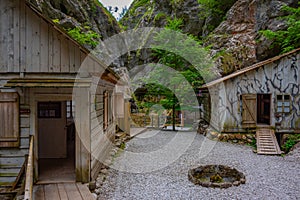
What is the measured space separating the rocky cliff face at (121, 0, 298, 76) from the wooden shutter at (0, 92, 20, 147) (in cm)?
1511

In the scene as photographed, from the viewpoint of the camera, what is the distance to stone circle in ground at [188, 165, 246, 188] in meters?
7.01

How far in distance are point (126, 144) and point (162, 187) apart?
227 inches

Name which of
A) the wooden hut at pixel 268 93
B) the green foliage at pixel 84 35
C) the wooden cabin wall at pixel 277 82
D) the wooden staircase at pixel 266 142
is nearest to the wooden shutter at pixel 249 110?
the wooden hut at pixel 268 93

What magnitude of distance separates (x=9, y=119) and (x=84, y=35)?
40.5ft

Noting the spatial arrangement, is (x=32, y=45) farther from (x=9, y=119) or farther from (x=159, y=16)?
(x=159, y=16)

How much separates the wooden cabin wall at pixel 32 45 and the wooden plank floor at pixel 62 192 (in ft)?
8.92

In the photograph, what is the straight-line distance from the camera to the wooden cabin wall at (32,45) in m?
5.82

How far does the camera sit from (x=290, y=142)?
11.5m

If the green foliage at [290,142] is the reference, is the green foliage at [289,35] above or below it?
above

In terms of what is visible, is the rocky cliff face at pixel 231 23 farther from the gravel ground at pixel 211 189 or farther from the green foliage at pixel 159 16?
the gravel ground at pixel 211 189

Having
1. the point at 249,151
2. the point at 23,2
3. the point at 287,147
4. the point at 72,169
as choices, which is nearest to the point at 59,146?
the point at 72,169

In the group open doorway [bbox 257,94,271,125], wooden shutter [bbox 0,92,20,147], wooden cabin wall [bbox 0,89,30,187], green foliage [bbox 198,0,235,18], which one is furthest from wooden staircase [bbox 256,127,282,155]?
green foliage [bbox 198,0,235,18]

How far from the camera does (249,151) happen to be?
10.8m

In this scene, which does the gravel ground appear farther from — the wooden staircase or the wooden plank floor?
the wooden plank floor
